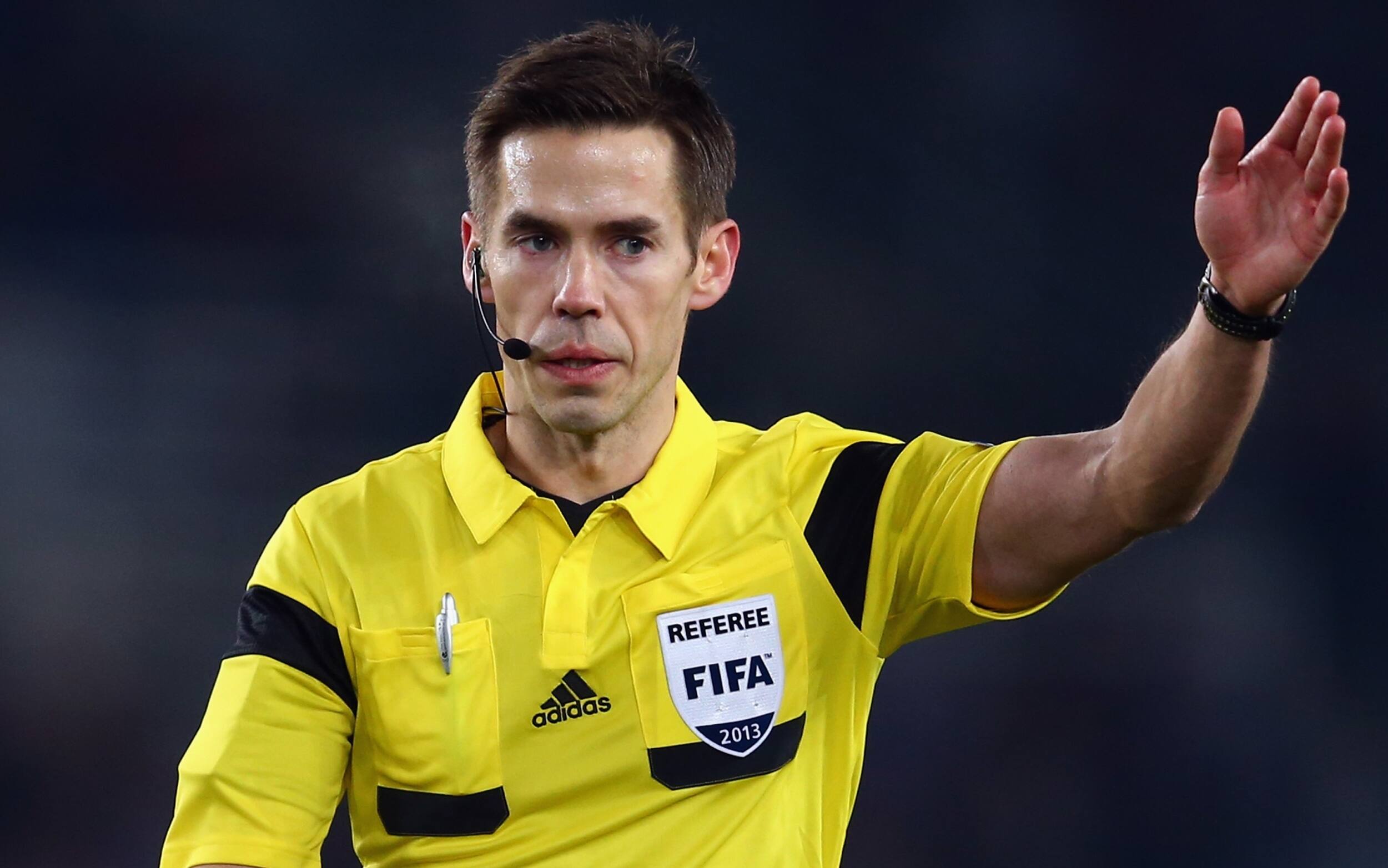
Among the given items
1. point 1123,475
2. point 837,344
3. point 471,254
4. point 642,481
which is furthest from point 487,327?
point 837,344

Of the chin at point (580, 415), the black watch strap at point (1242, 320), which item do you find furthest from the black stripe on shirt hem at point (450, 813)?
the black watch strap at point (1242, 320)

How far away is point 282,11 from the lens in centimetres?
298

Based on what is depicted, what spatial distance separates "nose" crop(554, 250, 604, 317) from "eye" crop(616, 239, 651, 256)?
5 centimetres

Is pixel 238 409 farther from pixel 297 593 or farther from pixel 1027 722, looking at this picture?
pixel 1027 722

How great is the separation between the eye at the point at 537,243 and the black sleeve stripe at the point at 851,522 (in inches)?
16.3

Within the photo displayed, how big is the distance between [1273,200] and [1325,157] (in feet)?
0.21

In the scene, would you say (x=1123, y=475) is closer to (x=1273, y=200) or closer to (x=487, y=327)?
(x=1273, y=200)

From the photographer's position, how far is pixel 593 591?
166cm

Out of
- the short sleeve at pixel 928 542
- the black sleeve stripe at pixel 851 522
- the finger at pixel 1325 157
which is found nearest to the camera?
the finger at pixel 1325 157

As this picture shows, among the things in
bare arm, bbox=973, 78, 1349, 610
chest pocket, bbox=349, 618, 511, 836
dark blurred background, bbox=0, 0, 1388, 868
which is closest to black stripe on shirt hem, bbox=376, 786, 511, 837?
chest pocket, bbox=349, 618, 511, 836

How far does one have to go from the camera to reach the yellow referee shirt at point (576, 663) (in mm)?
1596

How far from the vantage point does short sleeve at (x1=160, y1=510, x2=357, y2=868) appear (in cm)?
157

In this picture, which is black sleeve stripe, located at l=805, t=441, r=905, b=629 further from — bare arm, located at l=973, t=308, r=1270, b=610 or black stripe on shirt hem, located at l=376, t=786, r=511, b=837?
black stripe on shirt hem, located at l=376, t=786, r=511, b=837

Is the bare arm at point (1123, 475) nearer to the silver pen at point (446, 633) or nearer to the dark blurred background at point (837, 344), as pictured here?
the silver pen at point (446, 633)
